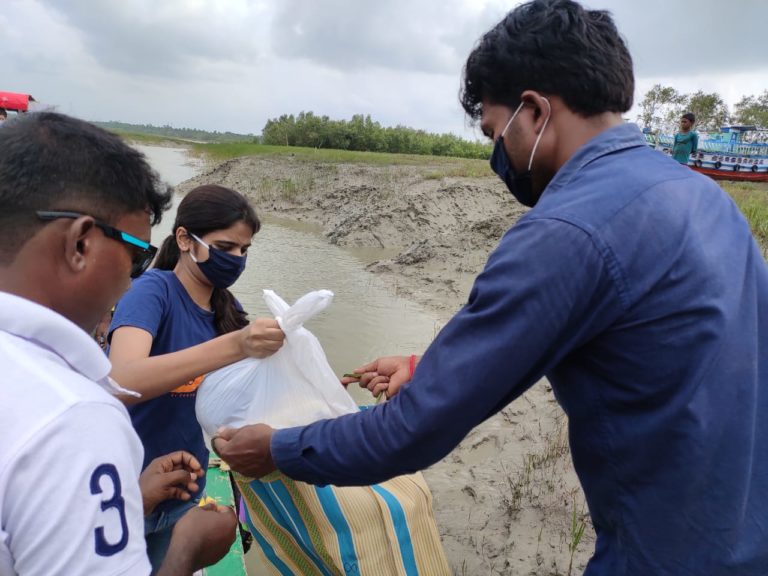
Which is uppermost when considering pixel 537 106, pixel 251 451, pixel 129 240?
pixel 537 106

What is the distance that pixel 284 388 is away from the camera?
1.86m

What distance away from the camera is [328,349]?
6.38 metres

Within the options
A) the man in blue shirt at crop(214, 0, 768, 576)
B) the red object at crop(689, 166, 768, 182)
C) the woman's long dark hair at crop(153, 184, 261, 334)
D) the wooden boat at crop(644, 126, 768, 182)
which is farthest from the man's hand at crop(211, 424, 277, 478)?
the red object at crop(689, 166, 768, 182)

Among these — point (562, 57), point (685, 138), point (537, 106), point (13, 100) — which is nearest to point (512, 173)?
point (537, 106)

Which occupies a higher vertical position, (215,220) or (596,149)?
(596,149)

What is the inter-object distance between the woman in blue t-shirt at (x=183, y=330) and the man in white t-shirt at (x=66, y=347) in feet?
2.20

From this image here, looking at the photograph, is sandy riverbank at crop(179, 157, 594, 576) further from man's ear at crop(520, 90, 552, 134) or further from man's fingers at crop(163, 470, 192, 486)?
man's ear at crop(520, 90, 552, 134)

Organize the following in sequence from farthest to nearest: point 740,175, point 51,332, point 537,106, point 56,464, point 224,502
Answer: point 740,175, point 224,502, point 537,106, point 51,332, point 56,464

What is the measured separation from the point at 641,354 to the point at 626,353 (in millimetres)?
28

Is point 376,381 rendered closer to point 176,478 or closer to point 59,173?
point 176,478

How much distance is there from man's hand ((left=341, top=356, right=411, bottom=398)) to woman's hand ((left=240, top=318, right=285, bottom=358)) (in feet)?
1.06

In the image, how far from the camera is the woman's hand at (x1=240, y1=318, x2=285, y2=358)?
6.01 ft

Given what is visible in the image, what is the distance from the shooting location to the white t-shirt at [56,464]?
72cm

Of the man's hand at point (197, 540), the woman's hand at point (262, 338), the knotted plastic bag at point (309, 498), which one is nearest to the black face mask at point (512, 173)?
the knotted plastic bag at point (309, 498)
